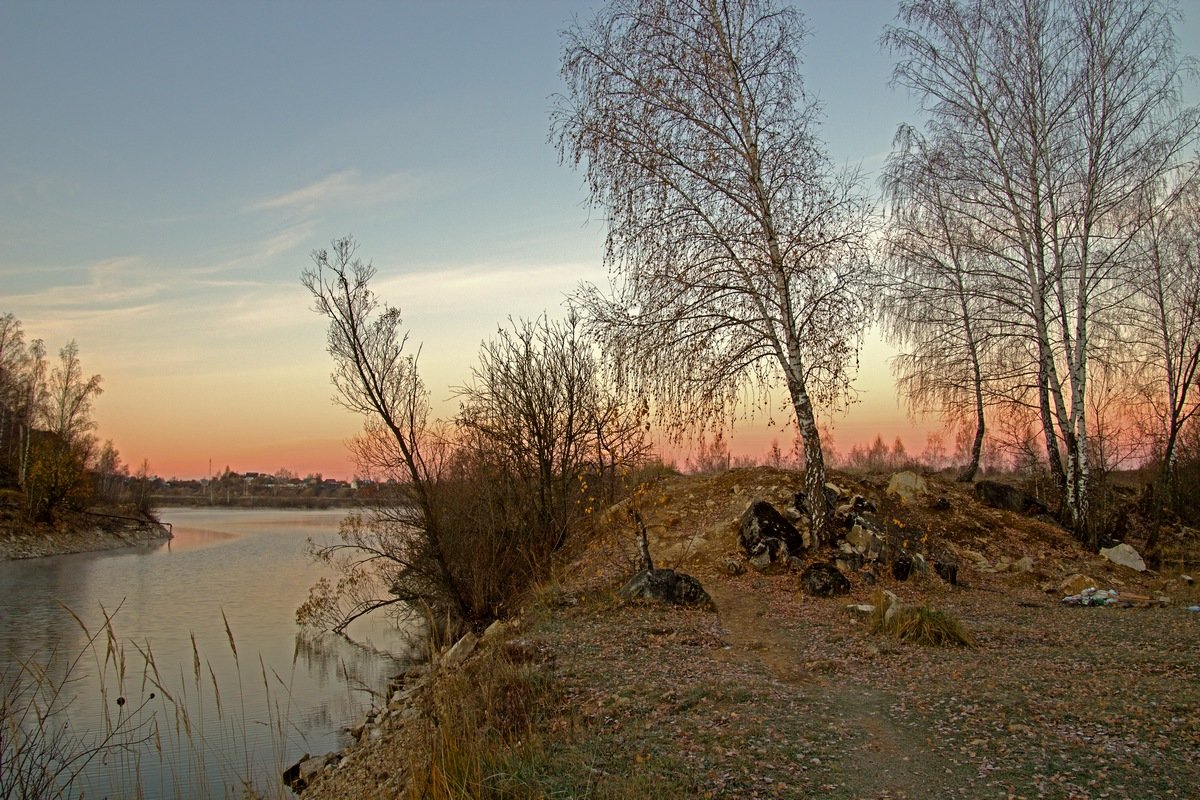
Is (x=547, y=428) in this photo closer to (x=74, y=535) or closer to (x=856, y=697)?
(x=856, y=697)

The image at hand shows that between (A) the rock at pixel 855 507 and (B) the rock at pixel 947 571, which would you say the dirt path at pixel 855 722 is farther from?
(A) the rock at pixel 855 507

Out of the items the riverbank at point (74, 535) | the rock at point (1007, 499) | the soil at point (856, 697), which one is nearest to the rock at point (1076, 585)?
the soil at point (856, 697)

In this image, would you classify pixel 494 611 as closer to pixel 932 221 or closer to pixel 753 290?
pixel 753 290

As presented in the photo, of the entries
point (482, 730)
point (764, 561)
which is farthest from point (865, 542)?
point (482, 730)

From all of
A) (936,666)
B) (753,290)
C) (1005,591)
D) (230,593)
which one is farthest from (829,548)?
(230,593)

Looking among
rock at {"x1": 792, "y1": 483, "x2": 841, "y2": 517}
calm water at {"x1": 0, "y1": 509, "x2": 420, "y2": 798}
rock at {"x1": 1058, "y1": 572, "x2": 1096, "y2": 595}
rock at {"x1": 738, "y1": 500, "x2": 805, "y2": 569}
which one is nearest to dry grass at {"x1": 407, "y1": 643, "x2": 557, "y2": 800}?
calm water at {"x1": 0, "y1": 509, "x2": 420, "y2": 798}

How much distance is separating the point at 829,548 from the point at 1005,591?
2.67m

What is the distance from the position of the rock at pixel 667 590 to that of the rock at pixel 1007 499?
351 inches

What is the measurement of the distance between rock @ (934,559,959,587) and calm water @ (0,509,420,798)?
362 inches

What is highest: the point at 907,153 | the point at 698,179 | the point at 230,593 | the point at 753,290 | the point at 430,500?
the point at 907,153

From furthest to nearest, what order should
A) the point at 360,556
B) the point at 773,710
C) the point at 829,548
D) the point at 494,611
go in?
the point at 360,556, the point at 494,611, the point at 829,548, the point at 773,710

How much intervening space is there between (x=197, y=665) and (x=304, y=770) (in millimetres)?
3768

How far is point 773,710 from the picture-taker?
610cm

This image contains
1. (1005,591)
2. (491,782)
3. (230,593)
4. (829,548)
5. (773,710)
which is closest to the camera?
(491,782)
